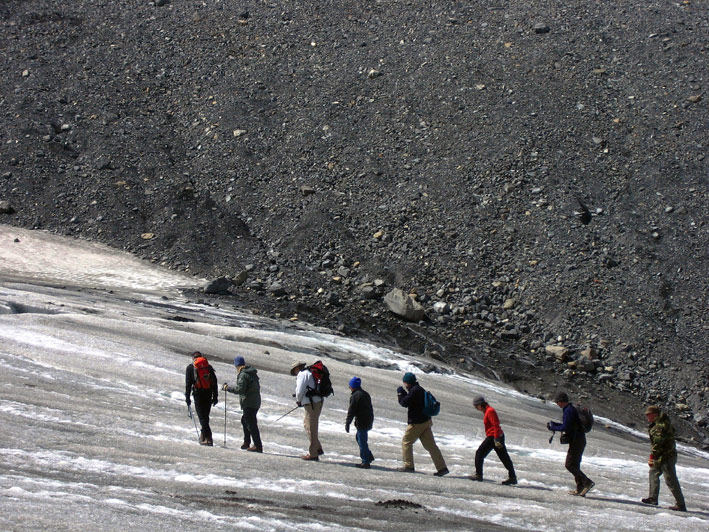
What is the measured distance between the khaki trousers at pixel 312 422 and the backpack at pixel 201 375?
153 centimetres

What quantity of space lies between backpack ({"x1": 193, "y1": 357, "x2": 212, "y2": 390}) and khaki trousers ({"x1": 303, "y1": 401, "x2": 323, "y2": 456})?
1528mm

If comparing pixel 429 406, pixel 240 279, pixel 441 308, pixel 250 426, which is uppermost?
pixel 441 308

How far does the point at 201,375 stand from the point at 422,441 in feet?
11.3

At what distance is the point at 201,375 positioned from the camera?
474 inches

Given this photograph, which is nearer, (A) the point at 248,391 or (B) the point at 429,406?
(B) the point at 429,406

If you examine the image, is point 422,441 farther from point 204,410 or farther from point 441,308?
point 441,308

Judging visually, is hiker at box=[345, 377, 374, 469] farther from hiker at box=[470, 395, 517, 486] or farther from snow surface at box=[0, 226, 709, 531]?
hiker at box=[470, 395, 517, 486]

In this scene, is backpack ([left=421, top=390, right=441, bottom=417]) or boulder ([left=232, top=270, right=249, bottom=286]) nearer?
backpack ([left=421, top=390, right=441, bottom=417])

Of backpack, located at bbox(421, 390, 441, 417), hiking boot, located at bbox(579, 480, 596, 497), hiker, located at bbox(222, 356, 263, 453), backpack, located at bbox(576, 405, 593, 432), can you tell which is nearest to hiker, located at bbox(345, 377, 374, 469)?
backpack, located at bbox(421, 390, 441, 417)

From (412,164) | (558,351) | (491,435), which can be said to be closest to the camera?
(491,435)

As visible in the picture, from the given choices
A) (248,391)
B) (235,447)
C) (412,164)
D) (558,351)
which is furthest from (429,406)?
(412,164)

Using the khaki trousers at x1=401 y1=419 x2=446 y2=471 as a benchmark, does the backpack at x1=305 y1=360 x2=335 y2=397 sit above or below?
above

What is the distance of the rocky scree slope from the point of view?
2602 cm

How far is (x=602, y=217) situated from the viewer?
2939 centimetres
